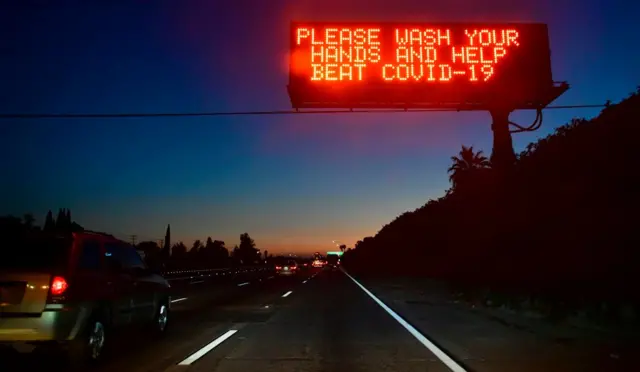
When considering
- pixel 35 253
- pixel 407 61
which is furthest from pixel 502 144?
pixel 35 253

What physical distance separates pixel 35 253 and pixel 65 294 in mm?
857

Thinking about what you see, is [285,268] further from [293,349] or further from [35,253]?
[35,253]

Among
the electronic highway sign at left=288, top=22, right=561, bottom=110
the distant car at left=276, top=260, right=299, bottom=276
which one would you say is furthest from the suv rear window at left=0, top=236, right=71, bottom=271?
the distant car at left=276, top=260, right=299, bottom=276

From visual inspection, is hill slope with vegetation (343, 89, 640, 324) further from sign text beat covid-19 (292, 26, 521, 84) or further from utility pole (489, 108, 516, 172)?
sign text beat covid-19 (292, 26, 521, 84)

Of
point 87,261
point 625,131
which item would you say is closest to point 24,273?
point 87,261

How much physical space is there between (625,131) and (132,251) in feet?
→ 39.7

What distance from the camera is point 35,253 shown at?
7.71m

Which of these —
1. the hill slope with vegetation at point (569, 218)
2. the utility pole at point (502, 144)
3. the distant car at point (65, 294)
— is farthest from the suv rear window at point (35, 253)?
the utility pole at point (502, 144)

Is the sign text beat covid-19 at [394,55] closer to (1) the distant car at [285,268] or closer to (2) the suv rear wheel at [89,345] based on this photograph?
(2) the suv rear wheel at [89,345]

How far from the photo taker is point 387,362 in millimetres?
8672

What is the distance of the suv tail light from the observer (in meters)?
7.29

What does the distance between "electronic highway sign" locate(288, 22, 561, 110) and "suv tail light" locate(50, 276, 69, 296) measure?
1231 cm

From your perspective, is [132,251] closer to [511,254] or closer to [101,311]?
[101,311]

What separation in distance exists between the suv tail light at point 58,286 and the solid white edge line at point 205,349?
211 centimetres
